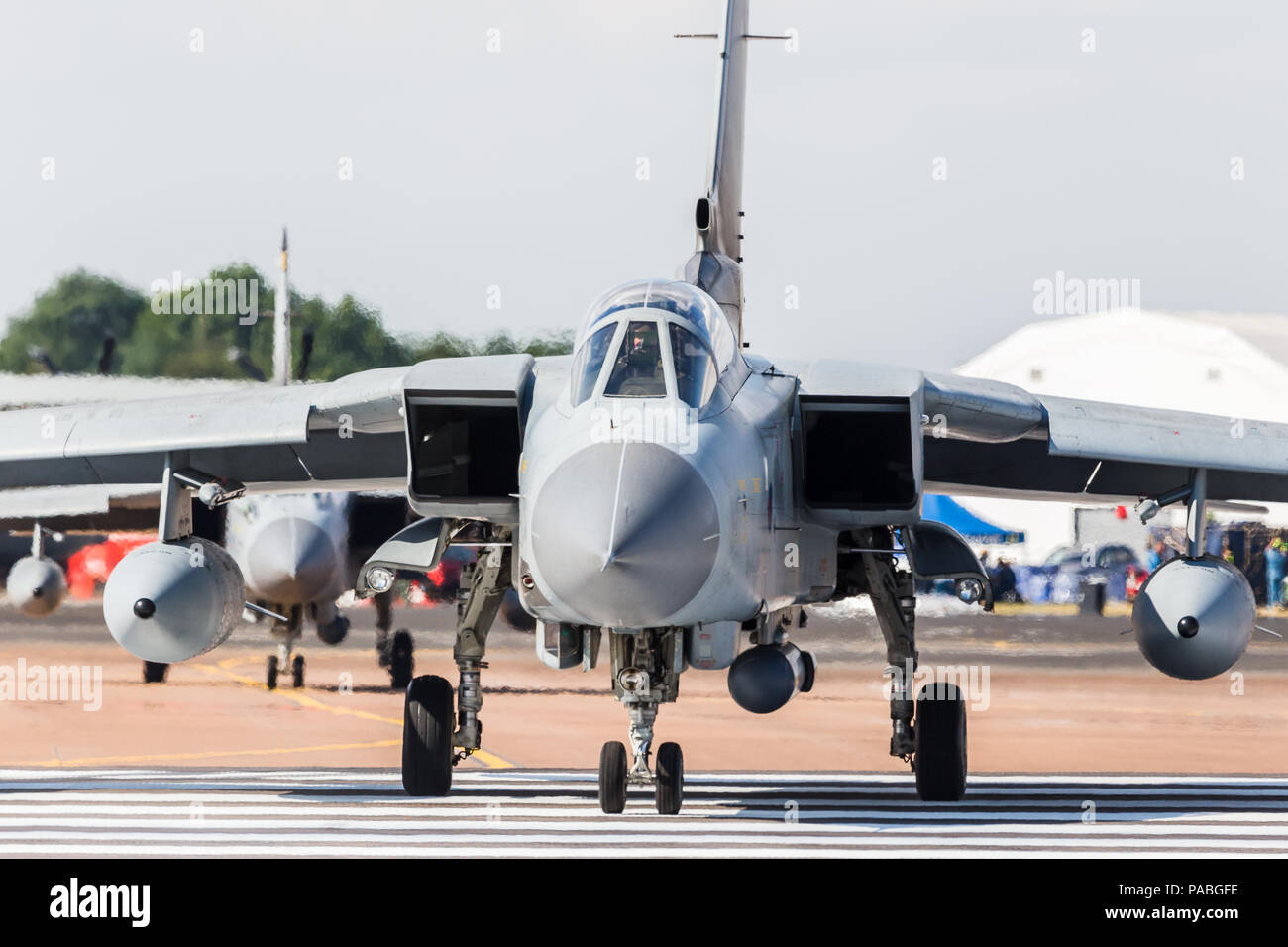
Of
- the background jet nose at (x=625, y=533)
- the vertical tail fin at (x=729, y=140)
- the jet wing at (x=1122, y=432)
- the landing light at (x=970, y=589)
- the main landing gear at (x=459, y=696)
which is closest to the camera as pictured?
the background jet nose at (x=625, y=533)

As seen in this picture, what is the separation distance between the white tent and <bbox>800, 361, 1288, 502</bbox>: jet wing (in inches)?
1095

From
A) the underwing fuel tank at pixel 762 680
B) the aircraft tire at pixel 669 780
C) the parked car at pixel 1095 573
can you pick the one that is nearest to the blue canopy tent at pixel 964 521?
the parked car at pixel 1095 573

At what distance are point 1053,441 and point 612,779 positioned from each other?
3.67m

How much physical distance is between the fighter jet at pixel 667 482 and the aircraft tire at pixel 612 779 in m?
0.02

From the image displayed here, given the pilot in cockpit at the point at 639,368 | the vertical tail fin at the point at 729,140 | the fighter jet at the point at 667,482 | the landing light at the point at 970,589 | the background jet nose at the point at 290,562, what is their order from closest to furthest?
the fighter jet at the point at 667,482, the pilot in cockpit at the point at 639,368, the landing light at the point at 970,589, the vertical tail fin at the point at 729,140, the background jet nose at the point at 290,562

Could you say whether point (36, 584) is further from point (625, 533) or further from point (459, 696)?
point (625, 533)

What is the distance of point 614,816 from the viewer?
1130 centimetres

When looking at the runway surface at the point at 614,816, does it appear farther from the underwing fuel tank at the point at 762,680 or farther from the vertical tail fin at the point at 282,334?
the vertical tail fin at the point at 282,334

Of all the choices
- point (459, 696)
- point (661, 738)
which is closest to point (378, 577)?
point (459, 696)

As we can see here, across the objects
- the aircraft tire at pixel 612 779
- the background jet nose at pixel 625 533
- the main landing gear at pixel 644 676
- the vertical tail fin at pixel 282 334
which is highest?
the vertical tail fin at pixel 282 334

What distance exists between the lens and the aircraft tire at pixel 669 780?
11062 millimetres

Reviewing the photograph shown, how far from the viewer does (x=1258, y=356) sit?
44.2 meters

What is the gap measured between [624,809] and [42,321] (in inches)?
945
